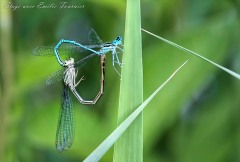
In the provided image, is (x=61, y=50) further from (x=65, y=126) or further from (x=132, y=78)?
(x=132, y=78)

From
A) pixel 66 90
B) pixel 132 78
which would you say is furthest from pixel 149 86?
pixel 132 78

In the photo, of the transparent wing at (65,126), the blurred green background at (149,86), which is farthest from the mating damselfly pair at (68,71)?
the blurred green background at (149,86)

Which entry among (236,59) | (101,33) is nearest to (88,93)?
(101,33)

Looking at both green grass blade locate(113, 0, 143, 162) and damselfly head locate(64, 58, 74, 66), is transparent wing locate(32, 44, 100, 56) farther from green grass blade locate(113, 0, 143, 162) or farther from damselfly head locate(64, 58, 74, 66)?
green grass blade locate(113, 0, 143, 162)

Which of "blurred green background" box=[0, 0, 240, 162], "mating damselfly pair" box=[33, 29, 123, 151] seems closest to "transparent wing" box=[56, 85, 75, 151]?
"mating damselfly pair" box=[33, 29, 123, 151]

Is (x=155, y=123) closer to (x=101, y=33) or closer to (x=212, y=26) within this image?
(x=212, y=26)
